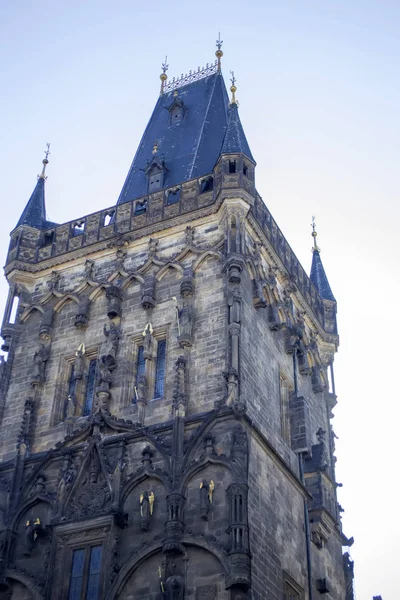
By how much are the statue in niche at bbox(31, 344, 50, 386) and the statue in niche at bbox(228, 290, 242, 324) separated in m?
5.58

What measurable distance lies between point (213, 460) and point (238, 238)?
270 inches

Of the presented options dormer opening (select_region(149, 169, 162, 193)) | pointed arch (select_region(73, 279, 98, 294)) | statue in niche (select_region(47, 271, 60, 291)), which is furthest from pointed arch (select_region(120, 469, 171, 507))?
dormer opening (select_region(149, 169, 162, 193))

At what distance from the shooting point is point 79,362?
24.9 metres

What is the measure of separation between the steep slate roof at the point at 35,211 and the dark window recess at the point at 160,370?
747 cm

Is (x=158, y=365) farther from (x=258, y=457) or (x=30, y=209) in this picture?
(x=30, y=209)

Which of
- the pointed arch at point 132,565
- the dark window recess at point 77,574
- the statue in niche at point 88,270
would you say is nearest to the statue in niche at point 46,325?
the statue in niche at point 88,270

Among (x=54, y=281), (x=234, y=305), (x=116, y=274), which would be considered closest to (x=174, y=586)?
(x=234, y=305)

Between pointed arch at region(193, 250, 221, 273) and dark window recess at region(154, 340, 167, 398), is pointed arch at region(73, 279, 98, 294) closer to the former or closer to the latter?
pointed arch at region(193, 250, 221, 273)

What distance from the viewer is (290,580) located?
21.6 metres

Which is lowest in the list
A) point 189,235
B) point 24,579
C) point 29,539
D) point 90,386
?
point 24,579

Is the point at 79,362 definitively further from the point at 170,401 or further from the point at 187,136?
the point at 187,136

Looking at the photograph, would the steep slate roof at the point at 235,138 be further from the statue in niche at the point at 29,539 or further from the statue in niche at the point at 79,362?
the statue in niche at the point at 29,539

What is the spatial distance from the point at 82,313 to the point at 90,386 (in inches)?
90.2

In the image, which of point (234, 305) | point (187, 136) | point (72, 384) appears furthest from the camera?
point (187, 136)
